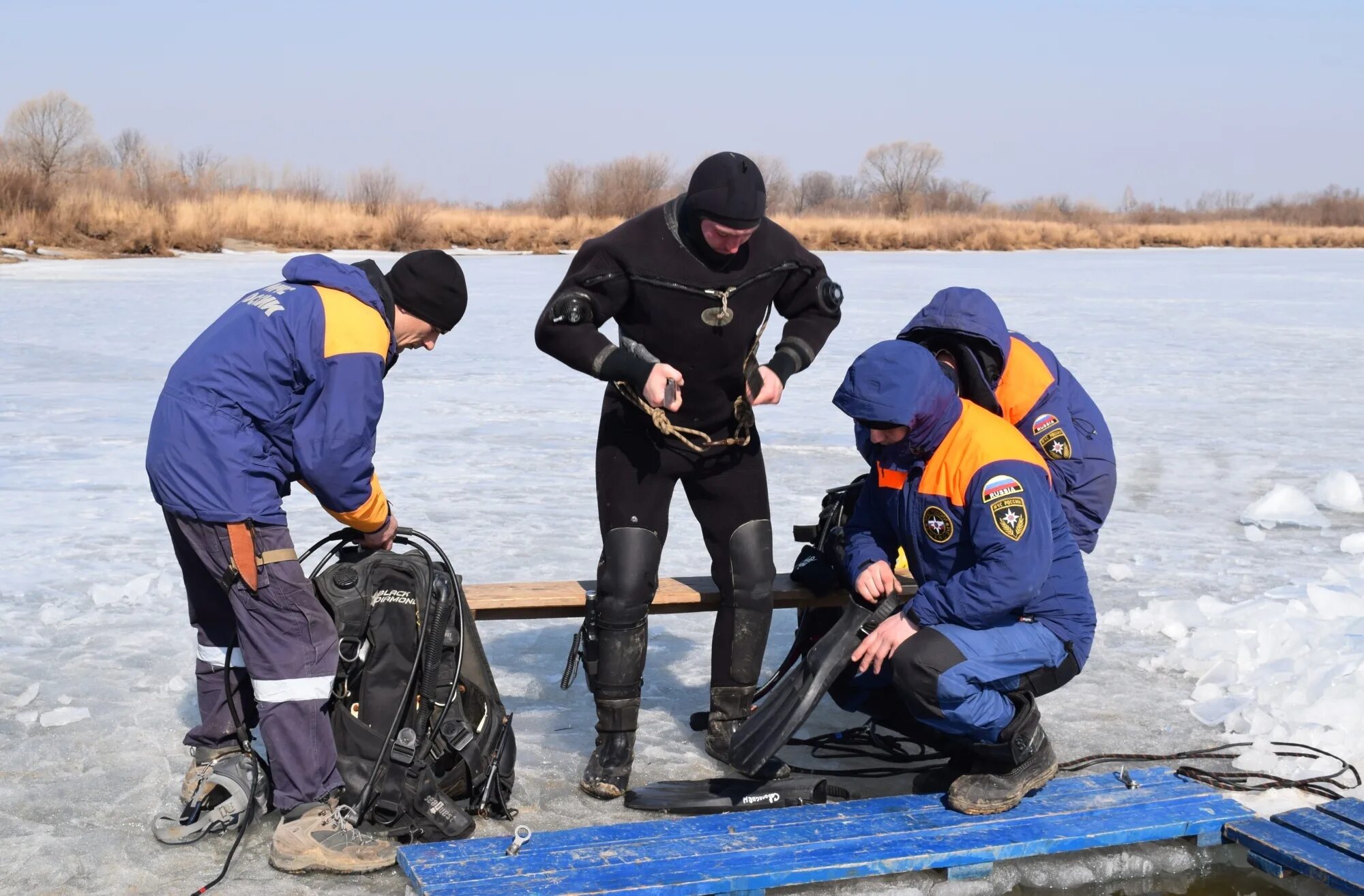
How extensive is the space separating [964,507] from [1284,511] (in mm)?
3650

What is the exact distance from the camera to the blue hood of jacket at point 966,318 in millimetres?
3619

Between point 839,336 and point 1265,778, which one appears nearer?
point 1265,778

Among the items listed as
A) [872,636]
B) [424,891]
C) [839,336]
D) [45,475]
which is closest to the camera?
[424,891]

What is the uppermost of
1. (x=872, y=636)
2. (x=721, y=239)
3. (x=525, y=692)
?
(x=721, y=239)

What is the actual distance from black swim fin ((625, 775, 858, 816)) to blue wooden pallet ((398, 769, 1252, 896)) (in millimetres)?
126

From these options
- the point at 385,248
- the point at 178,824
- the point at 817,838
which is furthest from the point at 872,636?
the point at 385,248

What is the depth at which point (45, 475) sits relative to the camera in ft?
22.7

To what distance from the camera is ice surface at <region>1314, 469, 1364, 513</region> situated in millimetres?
6500

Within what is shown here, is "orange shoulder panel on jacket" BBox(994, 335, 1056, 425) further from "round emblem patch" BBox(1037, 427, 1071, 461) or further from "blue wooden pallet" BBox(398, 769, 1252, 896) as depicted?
"blue wooden pallet" BBox(398, 769, 1252, 896)

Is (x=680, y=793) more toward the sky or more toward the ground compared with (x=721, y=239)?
more toward the ground

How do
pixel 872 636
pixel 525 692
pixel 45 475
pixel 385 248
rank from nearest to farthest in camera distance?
pixel 872 636 → pixel 525 692 → pixel 45 475 → pixel 385 248

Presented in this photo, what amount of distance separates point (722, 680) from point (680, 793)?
0.44 meters

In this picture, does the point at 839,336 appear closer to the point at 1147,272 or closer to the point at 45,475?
the point at 45,475

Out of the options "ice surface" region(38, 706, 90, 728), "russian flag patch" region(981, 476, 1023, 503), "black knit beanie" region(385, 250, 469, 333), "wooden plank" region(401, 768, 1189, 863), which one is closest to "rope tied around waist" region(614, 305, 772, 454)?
"black knit beanie" region(385, 250, 469, 333)
